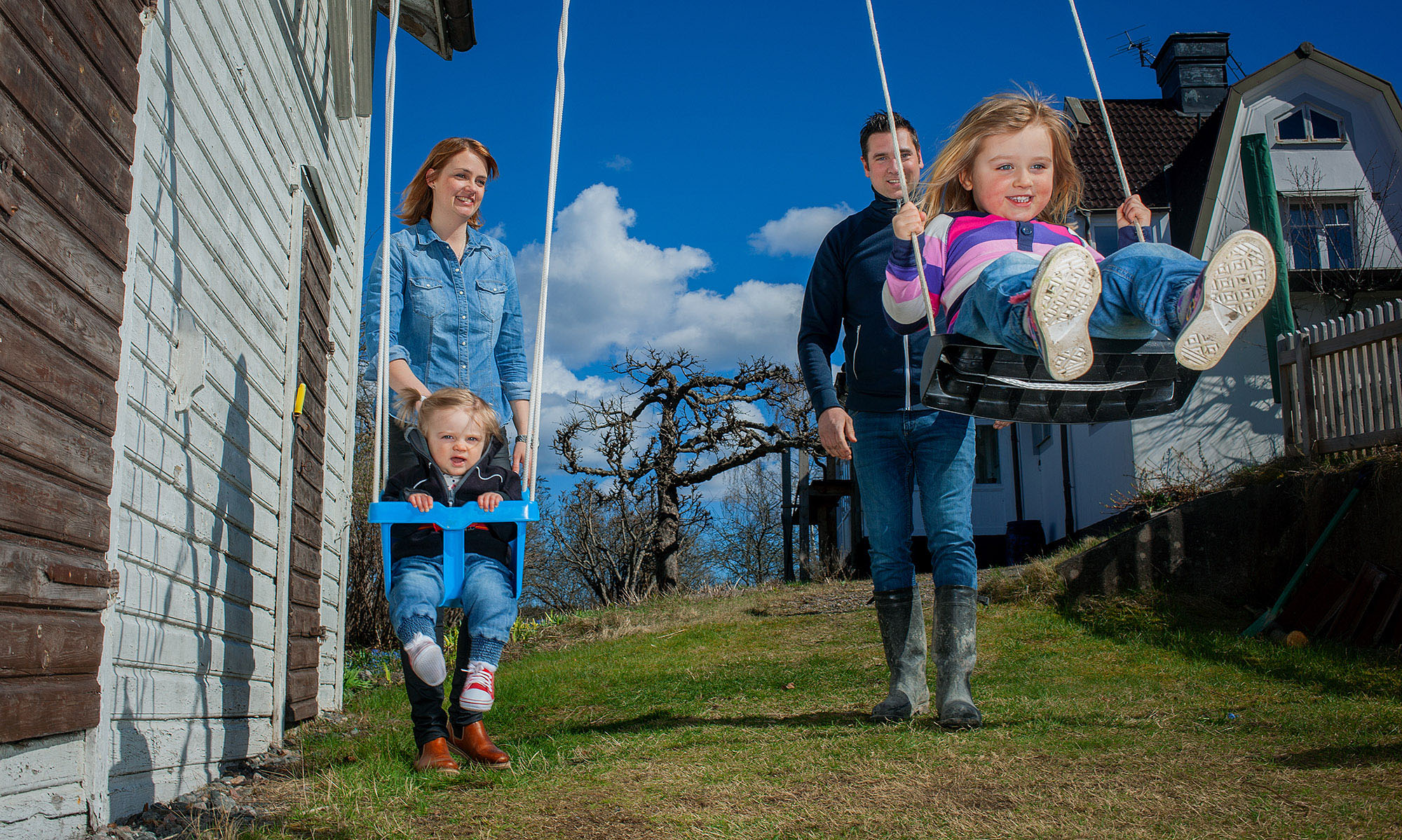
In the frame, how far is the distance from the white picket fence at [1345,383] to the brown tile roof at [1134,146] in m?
6.28

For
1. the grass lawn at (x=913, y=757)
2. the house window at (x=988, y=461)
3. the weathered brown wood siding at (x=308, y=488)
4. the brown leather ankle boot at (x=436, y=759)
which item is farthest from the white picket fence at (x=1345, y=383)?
the house window at (x=988, y=461)

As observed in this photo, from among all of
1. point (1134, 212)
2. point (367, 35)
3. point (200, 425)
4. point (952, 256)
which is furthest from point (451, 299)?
point (367, 35)

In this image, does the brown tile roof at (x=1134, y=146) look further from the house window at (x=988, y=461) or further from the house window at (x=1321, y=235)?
the house window at (x=988, y=461)

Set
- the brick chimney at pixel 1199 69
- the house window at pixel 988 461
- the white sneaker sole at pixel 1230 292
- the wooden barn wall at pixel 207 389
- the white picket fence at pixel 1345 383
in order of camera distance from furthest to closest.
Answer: the house window at pixel 988 461 < the brick chimney at pixel 1199 69 < the white picket fence at pixel 1345 383 < the wooden barn wall at pixel 207 389 < the white sneaker sole at pixel 1230 292

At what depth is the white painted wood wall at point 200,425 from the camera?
2346mm

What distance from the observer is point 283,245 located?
13.7 feet

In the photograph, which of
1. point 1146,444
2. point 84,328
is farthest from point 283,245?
point 1146,444

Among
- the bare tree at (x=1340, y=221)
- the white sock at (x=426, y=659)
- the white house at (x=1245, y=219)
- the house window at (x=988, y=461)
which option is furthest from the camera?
the house window at (x=988, y=461)

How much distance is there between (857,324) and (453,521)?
150cm

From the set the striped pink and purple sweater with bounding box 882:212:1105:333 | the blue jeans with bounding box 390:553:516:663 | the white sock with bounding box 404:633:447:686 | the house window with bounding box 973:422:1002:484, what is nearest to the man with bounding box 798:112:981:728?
the striped pink and purple sweater with bounding box 882:212:1105:333

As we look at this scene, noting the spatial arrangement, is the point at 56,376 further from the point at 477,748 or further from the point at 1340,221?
the point at 1340,221

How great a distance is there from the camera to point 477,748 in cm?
274

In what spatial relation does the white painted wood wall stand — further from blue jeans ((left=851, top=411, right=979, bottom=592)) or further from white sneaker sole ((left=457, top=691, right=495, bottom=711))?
blue jeans ((left=851, top=411, right=979, bottom=592))

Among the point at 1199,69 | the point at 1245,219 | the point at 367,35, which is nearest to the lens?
the point at 367,35
